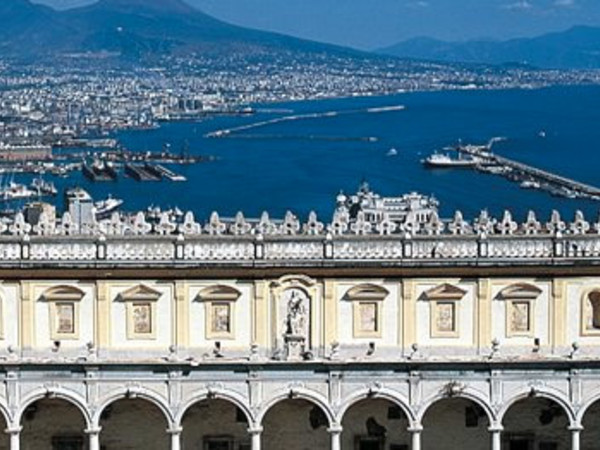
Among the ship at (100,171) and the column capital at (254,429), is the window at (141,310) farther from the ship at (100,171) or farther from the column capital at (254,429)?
the ship at (100,171)

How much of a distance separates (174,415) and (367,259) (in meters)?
6.26

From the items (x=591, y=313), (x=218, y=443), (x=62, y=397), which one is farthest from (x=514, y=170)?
(x=62, y=397)

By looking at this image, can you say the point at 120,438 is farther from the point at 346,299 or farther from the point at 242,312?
the point at 346,299

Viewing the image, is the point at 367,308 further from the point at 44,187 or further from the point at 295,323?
the point at 44,187

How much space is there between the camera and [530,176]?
160 meters

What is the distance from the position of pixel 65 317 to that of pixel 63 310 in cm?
19

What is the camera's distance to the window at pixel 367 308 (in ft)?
117

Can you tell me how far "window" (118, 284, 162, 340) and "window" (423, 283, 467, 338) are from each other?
6.98m

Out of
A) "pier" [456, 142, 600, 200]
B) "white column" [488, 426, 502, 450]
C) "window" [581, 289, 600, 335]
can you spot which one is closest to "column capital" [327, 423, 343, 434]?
"white column" [488, 426, 502, 450]

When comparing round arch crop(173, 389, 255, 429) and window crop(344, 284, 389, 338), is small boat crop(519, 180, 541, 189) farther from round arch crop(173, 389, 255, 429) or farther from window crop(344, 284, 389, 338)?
round arch crop(173, 389, 255, 429)

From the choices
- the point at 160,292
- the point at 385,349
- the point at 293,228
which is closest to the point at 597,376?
the point at 385,349

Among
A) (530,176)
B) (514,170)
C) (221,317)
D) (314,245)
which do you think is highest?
(514,170)

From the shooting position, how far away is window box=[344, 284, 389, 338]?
1404 inches

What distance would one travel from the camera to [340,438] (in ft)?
118
